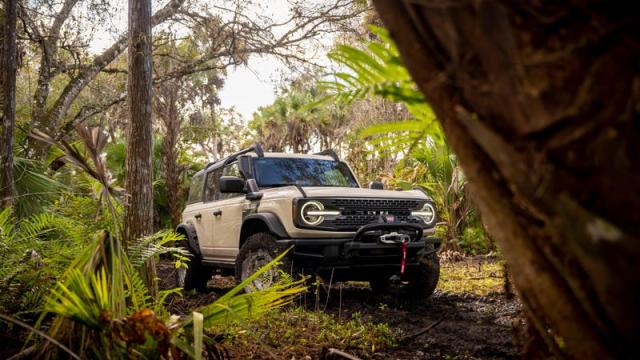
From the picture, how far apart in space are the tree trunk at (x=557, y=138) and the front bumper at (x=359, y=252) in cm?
427

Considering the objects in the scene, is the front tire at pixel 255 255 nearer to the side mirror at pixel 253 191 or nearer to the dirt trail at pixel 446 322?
the side mirror at pixel 253 191

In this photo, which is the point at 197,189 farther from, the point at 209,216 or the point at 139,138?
the point at 139,138

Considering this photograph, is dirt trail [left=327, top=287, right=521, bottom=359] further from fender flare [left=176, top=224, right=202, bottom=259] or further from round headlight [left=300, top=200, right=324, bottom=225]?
fender flare [left=176, top=224, right=202, bottom=259]

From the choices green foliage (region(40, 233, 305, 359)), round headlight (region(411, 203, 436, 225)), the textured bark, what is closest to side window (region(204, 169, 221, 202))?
round headlight (region(411, 203, 436, 225))

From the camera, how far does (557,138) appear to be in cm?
71

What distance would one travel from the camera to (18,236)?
10.7 ft

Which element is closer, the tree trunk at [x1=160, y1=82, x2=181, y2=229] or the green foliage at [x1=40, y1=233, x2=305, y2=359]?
the green foliage at [x1=40, y1=233, x2=305, y2=359]

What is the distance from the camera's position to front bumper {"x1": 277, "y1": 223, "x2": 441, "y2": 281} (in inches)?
203

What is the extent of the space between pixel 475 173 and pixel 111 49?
42.3 ft

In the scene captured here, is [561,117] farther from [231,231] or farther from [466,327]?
[231,231]

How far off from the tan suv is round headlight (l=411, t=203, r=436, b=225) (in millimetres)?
12

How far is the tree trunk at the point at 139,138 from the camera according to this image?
5.51 meters

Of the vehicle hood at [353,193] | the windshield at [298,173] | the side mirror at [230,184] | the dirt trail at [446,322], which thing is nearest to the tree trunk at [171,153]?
the windshield at [298,173]

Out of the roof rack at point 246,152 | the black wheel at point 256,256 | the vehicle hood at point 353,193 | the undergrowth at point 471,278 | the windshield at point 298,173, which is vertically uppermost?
the roof rack at point 246,152
